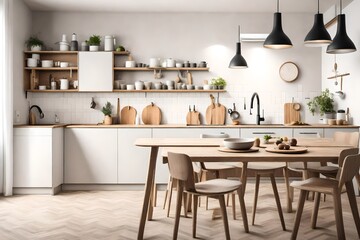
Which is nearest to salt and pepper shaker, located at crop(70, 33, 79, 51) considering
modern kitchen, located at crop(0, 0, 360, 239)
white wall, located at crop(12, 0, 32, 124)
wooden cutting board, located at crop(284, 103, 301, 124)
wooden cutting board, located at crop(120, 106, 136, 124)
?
modern kitchen, located at crop(0, 0, 360, 239)

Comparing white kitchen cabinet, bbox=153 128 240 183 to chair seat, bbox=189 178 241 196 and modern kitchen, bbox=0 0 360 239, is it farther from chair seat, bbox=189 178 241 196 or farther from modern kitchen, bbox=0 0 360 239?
chair seat, bbox=189 178 241 196

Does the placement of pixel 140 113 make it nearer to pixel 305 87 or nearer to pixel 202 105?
pixel 202 105

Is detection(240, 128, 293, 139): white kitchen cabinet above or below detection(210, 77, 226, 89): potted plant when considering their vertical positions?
below

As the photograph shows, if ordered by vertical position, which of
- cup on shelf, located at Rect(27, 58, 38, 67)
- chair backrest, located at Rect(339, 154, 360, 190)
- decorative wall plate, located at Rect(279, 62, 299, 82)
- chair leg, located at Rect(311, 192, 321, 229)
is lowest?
chair leg, located at Rect(311, 192, 321, 229)

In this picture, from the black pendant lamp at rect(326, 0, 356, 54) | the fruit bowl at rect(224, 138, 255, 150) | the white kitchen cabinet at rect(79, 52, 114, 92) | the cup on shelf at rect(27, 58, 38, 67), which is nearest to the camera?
the fruit bowl at rect(224, 138, 255, 150)

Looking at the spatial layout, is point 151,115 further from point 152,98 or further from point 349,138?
point 349,138

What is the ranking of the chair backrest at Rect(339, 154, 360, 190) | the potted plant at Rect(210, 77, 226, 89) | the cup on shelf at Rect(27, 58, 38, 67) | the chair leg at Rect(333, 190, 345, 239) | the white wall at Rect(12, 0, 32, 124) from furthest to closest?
the potted plant at Rect(210, 77, 226, 89) → the cup on shelf at Rect(27, 58, 38, 67) → the white wall at Rect(12, 0, 32, 124) → the chair leg at Rect(333, 190, 345, 239) → the chair backrest at Rect(339, 154, 360, 190)

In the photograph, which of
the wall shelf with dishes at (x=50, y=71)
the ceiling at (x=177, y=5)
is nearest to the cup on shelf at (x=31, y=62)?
the wall shelf with dishes at (x=50, y=71)

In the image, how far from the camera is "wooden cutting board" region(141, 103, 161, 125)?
21.0 feet

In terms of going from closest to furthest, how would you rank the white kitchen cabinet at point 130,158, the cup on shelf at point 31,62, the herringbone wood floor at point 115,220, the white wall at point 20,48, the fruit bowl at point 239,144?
1. the fruit bowl at point 239,144
2. the herringbone wood floor at point 115,220
3. the white wall at point 20,48
4. the white kitchen cabinet at point 130,158
5. the cup on shelf at point 31,62

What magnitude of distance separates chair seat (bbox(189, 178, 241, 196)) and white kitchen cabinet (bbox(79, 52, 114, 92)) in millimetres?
3176

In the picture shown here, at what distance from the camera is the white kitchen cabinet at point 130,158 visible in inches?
228

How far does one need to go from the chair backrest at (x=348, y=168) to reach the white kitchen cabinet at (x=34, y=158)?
3.71 metres

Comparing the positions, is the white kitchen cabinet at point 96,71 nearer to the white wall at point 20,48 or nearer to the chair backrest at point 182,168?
the white wall at point 20,48
